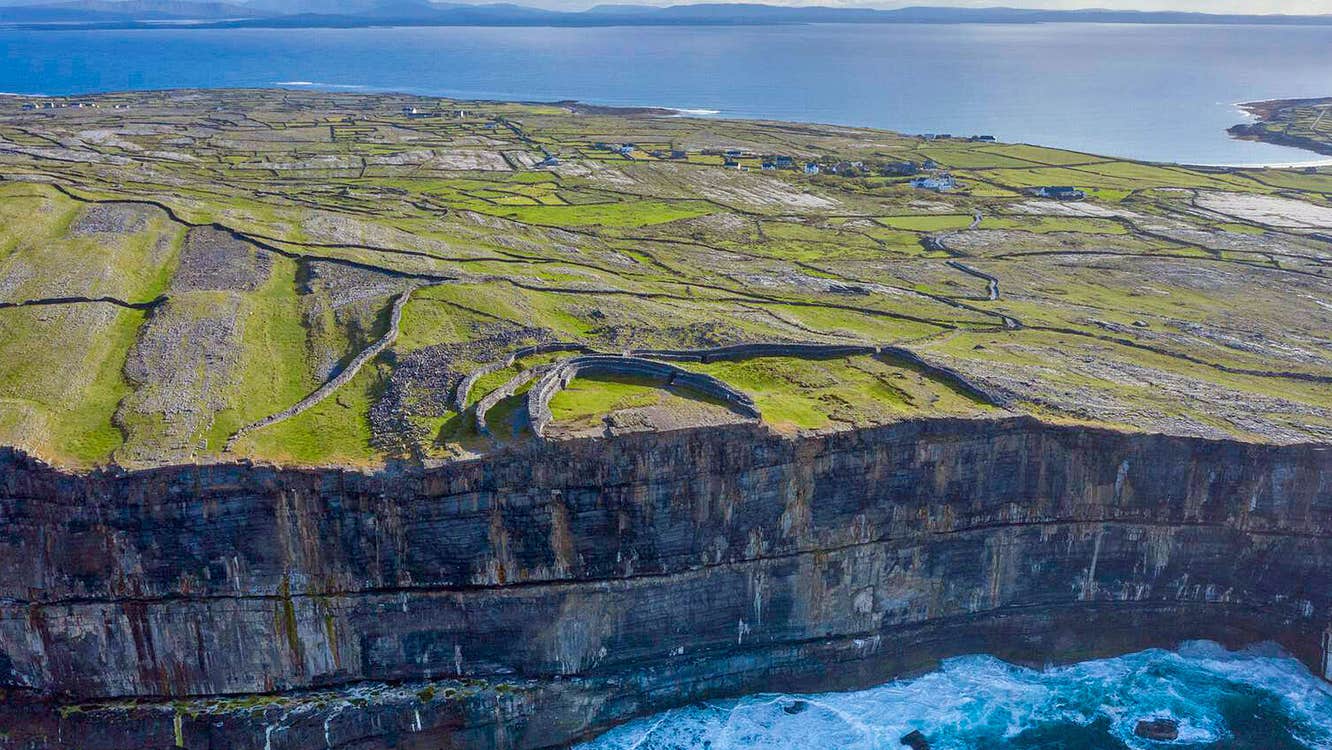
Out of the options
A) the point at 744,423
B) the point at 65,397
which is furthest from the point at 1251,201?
the point at 65,397

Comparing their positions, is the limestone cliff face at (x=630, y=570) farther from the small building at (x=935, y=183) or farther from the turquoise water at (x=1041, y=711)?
the small building at (x=935, y=183)

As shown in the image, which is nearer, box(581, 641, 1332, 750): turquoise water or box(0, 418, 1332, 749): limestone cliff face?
box(0, 418, 1332, 749): limestone cliff face

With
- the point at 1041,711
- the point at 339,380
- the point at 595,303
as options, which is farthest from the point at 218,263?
the point at 1041,711

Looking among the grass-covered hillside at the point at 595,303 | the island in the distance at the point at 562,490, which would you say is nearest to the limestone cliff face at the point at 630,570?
the island in the distance at the point at 562,490

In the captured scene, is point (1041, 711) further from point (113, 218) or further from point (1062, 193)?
point (1062, 193)

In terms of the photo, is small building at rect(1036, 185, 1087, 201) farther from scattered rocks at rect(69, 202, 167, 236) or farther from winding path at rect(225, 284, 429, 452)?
scattered rocks at rect(69, 202, 167, 236)

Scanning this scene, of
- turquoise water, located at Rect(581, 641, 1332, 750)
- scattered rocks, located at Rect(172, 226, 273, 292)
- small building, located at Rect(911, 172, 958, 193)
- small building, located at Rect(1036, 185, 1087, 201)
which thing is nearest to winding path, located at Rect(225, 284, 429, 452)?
scattered rocks, located at Rect(172, 226, 273, 292)
